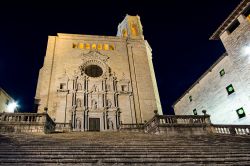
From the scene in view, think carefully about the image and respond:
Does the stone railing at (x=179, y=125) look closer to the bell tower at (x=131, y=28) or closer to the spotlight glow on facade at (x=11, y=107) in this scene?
the bell tower at (x=131, y=28)

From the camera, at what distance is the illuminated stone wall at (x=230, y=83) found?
1984cm

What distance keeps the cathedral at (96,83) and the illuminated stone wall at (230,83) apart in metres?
6.58

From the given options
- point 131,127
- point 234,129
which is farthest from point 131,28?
point 234,129

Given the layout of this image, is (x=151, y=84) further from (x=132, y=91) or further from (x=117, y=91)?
(x=117, y=91)

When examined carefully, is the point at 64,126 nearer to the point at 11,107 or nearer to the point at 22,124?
the point at 22,124

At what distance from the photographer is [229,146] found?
984 centimetres

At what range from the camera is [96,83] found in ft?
91.4

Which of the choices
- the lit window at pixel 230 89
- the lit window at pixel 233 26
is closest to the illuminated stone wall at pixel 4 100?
the lit window at pixel 230 89

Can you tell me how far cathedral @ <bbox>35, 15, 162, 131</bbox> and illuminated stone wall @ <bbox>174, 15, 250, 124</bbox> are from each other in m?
6.58

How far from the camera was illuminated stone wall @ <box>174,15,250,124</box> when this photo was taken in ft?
65.1

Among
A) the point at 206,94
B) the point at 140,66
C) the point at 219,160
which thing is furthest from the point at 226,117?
the point at 219,160

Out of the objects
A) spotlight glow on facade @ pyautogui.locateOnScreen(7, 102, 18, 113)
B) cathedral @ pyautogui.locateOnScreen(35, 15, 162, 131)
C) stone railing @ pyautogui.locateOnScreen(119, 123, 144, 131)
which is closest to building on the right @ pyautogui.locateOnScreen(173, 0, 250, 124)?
cathedral @ pyautogui.locateOnScreen(35, 15, 162, 131)

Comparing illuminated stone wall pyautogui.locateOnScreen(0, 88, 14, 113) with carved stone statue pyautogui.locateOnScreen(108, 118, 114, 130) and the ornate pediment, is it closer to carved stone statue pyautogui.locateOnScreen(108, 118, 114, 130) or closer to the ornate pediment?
the ornate pediment

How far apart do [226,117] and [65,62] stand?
2095 cm
